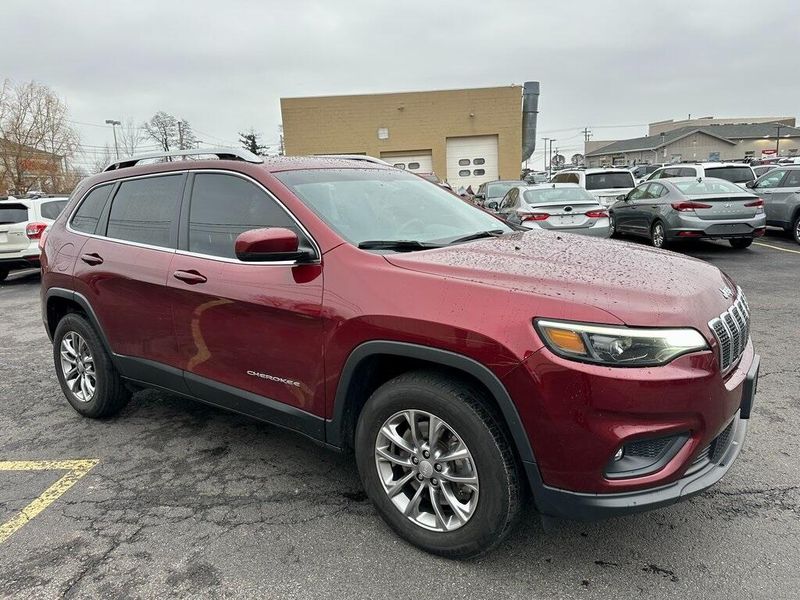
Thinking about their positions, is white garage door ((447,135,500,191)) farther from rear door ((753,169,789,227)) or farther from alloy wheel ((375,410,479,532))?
alloy wheel ((375,410,479,532))

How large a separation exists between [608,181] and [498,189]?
3257 mm

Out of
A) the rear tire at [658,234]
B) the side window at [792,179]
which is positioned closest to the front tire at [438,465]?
the rear tire at [658,234]

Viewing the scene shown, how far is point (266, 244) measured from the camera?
8.55ft

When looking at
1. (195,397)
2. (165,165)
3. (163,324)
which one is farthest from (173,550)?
(165,165)

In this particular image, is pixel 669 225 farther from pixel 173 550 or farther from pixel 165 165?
pixel 173 550

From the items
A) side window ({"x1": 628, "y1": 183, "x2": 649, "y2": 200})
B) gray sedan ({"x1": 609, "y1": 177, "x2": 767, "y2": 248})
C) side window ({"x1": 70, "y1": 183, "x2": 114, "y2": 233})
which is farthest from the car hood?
side window ({"x1": 628, "y1": 183, "x2": 649, "y2": 200})

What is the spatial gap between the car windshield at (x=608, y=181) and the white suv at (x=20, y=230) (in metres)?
12.9

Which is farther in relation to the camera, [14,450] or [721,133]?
[721,133]

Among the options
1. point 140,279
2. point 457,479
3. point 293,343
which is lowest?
point 457,479

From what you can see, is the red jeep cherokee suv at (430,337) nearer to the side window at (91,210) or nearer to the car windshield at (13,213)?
the side window at (91,210)

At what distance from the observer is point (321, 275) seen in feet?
8.80

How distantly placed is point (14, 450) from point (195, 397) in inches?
57.7

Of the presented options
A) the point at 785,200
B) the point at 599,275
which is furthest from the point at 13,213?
the point at 785,200

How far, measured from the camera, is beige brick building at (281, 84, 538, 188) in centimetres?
2673
